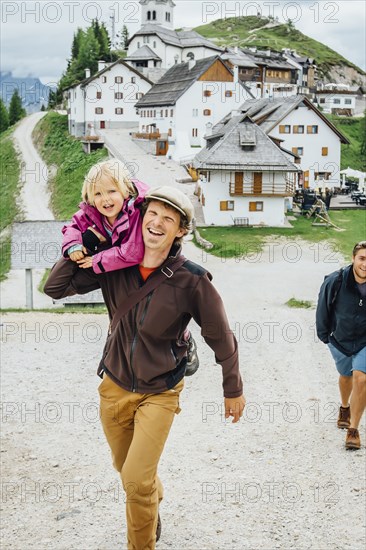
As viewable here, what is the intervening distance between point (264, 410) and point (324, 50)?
531 ft

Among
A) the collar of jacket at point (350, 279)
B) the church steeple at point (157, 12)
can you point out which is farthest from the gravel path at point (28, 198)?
the church steeple at point (157, 12)

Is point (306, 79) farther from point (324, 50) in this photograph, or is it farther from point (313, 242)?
point (313, 242)

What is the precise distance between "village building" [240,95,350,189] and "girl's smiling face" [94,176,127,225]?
45359mm

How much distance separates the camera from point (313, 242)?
34.1 meters

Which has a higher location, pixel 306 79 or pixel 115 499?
pixel 306 79

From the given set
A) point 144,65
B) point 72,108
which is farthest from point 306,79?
point 72,108

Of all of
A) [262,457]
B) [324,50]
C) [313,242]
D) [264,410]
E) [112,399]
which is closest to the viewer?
[112,399]

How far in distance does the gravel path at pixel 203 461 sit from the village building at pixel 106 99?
202 feet

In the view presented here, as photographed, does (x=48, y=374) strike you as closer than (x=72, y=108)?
Yes

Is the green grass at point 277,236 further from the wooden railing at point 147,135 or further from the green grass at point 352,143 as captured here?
the green grass at point 352,143

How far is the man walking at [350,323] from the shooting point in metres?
7.67

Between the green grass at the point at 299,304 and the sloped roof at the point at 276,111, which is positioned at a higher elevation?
the sloped roof at the point at 276,111

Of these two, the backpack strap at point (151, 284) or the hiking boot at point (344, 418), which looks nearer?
the backpack strap at point (151, 284)

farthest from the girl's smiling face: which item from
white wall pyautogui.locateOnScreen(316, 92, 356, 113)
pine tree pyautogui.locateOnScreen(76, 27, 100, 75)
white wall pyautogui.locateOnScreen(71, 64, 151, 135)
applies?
white wall pyautogui.locateOnScreen(316, 92, 356, 113)
